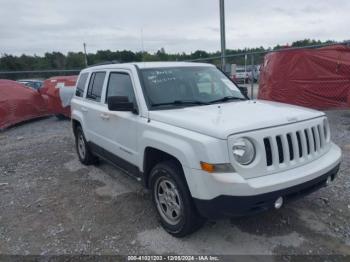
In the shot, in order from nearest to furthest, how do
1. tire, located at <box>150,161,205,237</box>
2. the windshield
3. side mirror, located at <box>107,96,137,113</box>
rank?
tire, located at <box>150,161,205,237</box> → side mirror, located at <box>107,96,137,113</box> → the windshield

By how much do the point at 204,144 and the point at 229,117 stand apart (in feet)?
1.84

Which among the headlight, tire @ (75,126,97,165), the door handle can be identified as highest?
the door handle

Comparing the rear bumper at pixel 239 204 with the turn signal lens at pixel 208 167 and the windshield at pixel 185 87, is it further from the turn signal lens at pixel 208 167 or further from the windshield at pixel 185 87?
the windshield at pixel 185 87

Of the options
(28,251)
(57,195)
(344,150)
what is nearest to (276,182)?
(28,251)

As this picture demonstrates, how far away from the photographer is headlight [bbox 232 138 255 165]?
3000mm

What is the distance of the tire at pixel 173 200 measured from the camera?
3307 mm

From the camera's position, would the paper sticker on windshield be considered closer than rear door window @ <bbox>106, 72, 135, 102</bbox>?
No

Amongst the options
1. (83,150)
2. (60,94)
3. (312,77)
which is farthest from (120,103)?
(312,77)

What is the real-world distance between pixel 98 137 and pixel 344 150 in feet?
15.1

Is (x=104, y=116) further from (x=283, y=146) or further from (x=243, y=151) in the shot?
(x=283, y=146)

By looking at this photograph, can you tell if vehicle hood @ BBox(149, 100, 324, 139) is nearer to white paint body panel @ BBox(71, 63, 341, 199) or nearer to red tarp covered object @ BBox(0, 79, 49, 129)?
white paint body panel @ BBox(71, 63, 341, 199)

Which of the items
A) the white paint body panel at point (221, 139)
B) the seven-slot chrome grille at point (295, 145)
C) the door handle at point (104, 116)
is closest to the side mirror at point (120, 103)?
the white paint body panel at point (221, 139)

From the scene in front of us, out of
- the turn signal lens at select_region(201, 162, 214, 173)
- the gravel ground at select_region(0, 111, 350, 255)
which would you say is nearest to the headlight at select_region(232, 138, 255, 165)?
the turn signal lens at select_region(201, 162, 214, 173)

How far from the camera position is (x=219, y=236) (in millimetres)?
3623
